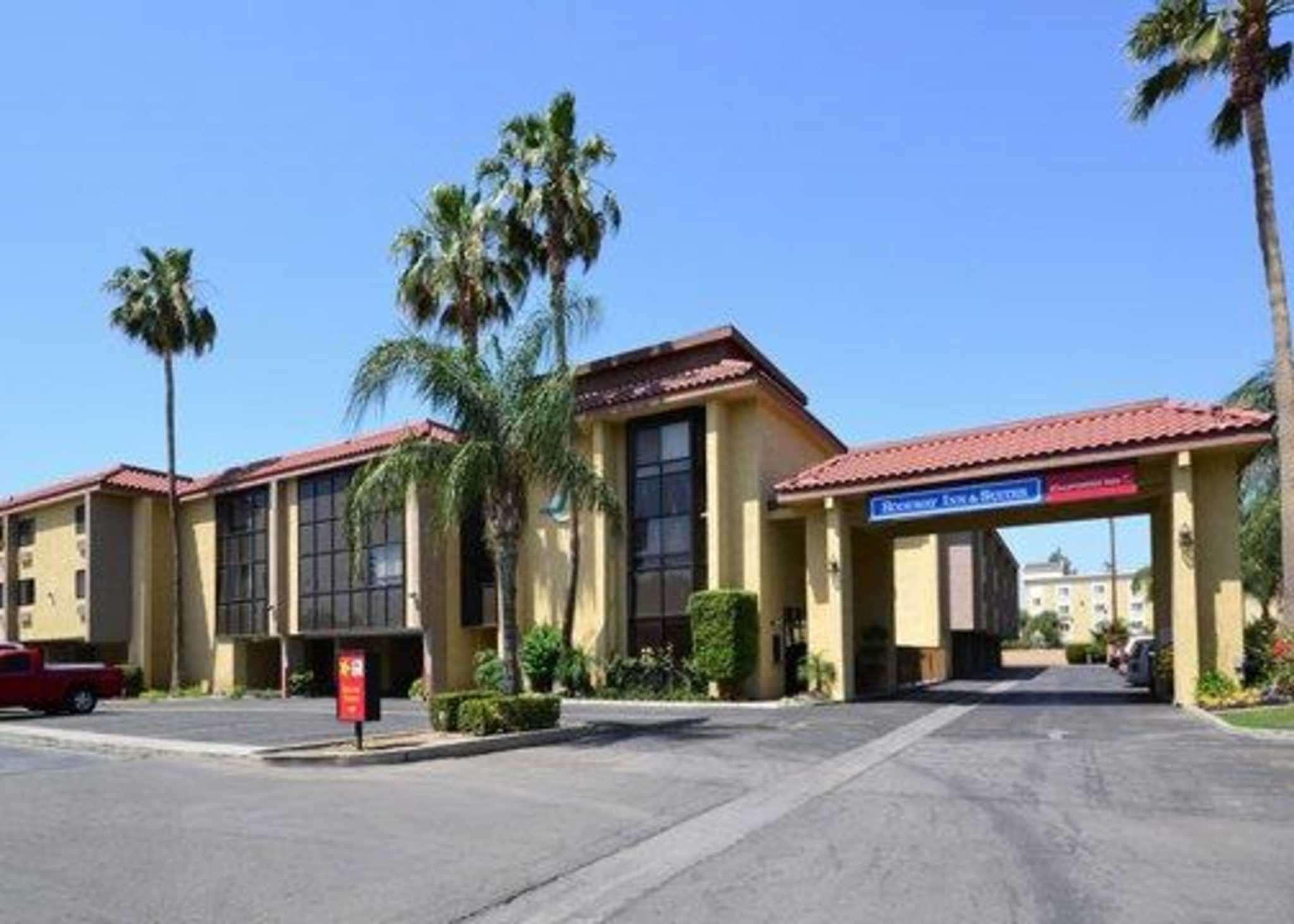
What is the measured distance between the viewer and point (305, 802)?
13.8 m

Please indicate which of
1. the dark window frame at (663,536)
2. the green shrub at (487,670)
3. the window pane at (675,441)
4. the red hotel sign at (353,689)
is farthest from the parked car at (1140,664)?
the red hotel sign at (353,689)

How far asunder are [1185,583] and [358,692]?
633 inches

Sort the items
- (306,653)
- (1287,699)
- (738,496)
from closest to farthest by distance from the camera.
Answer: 1. (1287,699)
2. (738,496)
3. (306,653)

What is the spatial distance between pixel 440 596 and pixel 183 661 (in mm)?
15772

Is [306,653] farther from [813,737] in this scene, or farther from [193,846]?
[193,846]

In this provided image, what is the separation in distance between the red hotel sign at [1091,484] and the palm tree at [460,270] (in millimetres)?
15420

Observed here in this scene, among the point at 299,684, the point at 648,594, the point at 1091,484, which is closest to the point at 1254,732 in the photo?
the point at 1091,484

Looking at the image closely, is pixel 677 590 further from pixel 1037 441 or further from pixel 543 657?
pixel 1037 441

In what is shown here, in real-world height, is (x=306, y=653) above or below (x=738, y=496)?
below

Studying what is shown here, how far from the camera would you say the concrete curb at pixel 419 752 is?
1790 centimetres

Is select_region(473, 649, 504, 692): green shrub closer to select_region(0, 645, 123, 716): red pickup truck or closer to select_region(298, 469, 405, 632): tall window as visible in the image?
select_region(298, 469, 405, 632): tall window

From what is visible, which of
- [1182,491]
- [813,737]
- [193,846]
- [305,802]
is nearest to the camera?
[193,846]

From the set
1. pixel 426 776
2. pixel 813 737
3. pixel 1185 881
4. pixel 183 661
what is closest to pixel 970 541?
pixel 183 661

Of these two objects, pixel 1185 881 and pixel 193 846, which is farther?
pixel 193 846
